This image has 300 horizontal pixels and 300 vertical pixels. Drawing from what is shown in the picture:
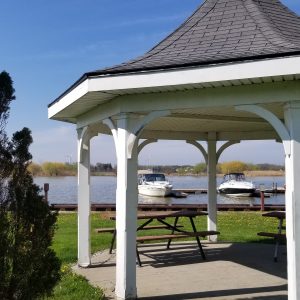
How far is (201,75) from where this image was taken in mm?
5738

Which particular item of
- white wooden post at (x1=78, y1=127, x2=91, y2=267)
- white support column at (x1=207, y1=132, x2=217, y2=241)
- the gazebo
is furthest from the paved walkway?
white support column at (x1=207, y1=132, x2=217, y2=241)

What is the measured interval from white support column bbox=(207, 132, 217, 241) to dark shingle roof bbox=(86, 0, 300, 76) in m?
4.98

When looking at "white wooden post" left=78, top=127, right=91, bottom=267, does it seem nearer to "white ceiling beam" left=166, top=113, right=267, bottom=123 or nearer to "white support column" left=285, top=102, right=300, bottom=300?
"white ceiling beam" left=166, top=113, right=267, bottom=123

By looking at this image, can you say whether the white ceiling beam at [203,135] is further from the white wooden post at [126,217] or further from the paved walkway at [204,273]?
the white wooden post at [126,217]

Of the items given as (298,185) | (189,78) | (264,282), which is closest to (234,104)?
(189,78)

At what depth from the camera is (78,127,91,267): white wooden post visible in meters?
9.25

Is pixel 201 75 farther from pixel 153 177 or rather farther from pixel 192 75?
pixel 153 177

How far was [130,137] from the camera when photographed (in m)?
6.85

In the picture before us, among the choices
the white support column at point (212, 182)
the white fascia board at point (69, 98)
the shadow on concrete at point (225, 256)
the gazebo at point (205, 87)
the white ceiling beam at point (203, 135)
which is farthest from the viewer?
the white support column at point (212, 182)

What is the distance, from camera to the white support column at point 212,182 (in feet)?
41.1

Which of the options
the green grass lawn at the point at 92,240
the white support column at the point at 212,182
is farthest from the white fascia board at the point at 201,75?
the white support column at the point at 212,182

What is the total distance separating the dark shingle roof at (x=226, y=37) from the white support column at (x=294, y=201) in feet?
2.83

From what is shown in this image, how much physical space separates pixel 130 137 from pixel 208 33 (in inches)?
75.5

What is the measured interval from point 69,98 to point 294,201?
12.3 ft
